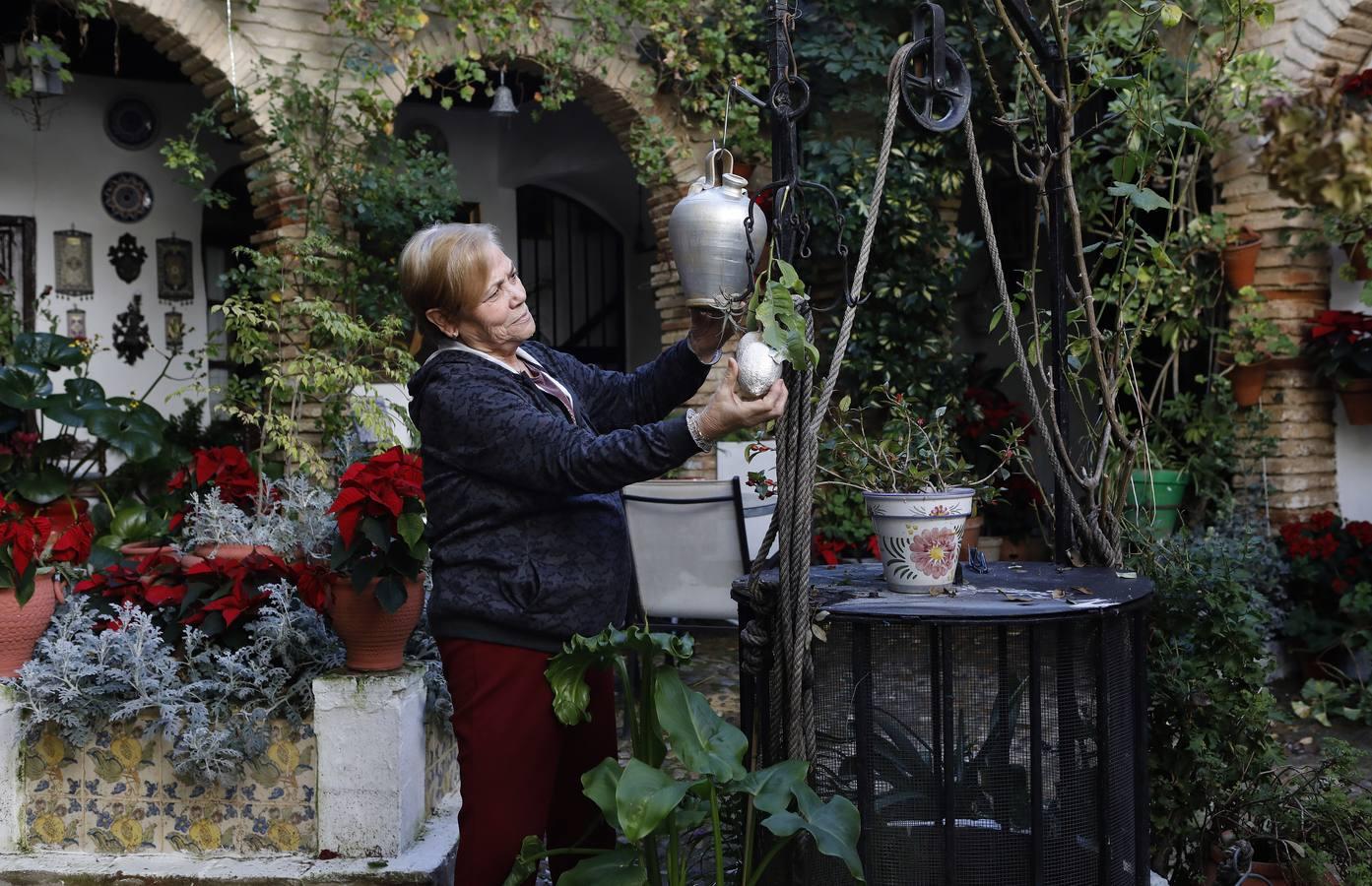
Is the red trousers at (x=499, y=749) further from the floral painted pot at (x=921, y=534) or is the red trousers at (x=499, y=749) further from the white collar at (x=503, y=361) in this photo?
the floral painted pot at (x=921, y=534)

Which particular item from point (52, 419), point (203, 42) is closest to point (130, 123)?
point (203, 42)

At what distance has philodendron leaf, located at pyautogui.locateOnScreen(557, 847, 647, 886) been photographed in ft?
7.14

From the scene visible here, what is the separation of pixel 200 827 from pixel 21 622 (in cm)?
72

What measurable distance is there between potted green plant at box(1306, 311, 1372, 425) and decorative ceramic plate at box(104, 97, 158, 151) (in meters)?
6.93

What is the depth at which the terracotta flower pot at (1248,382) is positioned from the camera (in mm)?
6027

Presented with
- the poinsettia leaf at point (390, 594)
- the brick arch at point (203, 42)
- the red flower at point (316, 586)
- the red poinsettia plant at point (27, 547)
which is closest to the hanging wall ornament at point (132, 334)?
the brick arch at point (203, 42)

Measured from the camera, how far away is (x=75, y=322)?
796 cm

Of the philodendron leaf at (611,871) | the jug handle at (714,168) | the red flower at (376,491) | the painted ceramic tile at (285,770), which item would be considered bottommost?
the painted ceramic tile at (285,770)

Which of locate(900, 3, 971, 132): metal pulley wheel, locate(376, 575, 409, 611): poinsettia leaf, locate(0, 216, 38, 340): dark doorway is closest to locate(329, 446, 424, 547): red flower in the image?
locate(376, 575, 409, 611): poinsettia leaf

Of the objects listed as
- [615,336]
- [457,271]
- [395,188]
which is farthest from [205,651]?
[615,336]

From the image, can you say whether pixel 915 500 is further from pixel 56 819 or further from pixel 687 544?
pixel 687 544

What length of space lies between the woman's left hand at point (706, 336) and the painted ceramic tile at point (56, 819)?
6.98ft

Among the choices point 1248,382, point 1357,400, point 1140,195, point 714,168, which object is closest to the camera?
point 714,168

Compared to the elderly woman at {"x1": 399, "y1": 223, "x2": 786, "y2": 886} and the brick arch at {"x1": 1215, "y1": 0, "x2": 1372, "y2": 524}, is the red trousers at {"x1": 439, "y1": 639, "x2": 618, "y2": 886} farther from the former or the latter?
the brick arch at {"x1": 1215, "y1": 0, "x2": 1372, "y2": 524}
